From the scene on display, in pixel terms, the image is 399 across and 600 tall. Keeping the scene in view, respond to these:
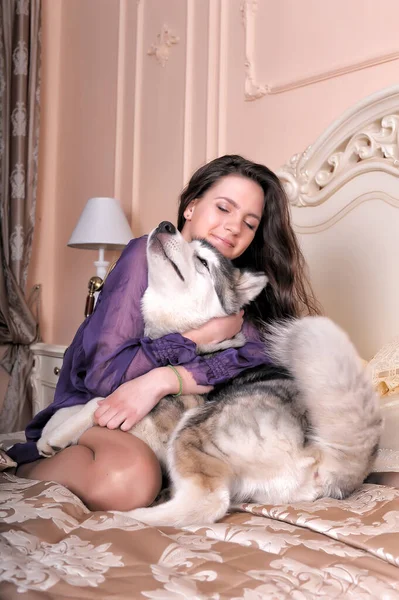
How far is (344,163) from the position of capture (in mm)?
2637

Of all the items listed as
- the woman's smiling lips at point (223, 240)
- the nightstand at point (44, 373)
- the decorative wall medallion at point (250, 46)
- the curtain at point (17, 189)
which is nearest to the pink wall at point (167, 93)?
the decorative wall medallion at point (250, 46)

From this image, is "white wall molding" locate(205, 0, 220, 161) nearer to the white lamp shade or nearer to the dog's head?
the white lamp shade

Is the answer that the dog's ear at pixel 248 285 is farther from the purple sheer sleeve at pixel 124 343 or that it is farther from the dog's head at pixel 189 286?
the purple sheer sleeve at pixel 124 343

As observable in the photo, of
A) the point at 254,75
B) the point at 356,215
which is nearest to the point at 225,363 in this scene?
the point at 356,215

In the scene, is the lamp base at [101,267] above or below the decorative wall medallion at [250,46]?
below

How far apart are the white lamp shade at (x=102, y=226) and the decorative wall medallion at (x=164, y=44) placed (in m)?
0.92

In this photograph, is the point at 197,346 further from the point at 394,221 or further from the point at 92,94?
the point at 92,94

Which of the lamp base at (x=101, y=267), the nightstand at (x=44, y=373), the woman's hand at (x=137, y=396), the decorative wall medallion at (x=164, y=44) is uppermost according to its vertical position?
the decorative wall medallion at (x=164, y=44)

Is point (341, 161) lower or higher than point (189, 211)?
higher

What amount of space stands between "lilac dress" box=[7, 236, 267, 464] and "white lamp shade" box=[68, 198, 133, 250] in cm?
182

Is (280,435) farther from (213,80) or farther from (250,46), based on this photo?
(213,80)

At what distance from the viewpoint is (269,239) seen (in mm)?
2234

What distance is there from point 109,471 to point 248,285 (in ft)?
2.31

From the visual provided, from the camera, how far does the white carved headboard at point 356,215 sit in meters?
2.42
